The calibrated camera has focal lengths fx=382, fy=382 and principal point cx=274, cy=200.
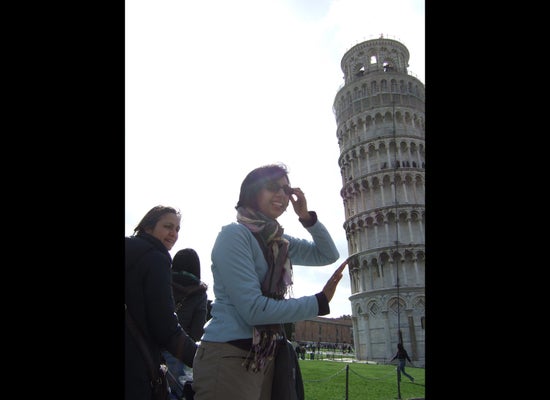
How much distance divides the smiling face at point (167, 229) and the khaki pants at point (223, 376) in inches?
48.4

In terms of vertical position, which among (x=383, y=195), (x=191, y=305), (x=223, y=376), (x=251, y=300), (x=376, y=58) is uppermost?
(x=376, y=58)

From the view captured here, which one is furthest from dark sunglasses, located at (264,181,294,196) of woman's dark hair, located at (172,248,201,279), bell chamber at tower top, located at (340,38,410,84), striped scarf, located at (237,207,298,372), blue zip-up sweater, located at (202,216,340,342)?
bell chamber at tower top, located at (340,38,410,84)

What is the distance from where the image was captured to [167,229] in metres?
3.04

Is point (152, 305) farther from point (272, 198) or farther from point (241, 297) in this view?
point (272, 198)

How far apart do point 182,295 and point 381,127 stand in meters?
39.2

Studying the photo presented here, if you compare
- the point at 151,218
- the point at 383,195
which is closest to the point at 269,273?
the point at 151,218

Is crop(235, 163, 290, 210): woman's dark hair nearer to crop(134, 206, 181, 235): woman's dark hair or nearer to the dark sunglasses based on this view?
the dark sunglasses

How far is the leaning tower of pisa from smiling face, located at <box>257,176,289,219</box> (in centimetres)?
3460

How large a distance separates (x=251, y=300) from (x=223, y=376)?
0.43 metres

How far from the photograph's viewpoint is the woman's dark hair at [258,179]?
2359mm

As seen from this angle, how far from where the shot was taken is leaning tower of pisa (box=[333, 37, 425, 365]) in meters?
35.3

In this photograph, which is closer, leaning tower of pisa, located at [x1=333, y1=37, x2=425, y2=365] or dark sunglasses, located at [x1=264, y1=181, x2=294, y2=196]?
dark sunglasses, located at [x1=264, y1=181, x2=294, y2=196]
